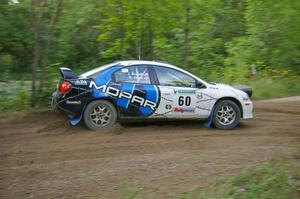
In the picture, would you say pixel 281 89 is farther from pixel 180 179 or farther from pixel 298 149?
pixel 180 179

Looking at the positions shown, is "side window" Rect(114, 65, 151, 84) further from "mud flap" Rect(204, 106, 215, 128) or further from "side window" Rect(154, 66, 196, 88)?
"mud flap" Rect(204, 106, 215, 128)

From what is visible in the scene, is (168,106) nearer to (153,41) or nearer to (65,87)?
(65,87)

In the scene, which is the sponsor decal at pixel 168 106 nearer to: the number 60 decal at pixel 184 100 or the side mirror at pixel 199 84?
the number 60 decal at pixel 184 100

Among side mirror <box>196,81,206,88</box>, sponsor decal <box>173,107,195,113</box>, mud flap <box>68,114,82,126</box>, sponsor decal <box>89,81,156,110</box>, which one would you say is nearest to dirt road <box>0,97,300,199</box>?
mud flap <box>68,114,82,126</box>

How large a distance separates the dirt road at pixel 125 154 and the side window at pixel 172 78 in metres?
1.00

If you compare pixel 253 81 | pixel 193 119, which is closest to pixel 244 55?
pixel 253 81

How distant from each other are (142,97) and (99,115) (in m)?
0.98

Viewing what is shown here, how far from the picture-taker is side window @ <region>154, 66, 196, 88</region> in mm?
10906

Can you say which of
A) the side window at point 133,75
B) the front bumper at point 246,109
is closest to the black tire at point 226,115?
the front bumper at point 246,109

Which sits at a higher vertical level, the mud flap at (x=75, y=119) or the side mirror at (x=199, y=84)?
the side mirror at (x=199, y=84)

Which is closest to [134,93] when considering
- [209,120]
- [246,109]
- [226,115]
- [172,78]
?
[172,78]

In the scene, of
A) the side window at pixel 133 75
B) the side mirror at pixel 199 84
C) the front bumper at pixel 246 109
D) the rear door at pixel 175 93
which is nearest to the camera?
the side window at pixel 133 75

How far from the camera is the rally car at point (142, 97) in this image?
10.5 metres

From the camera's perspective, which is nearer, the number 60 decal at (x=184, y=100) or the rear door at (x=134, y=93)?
the rear door at (x=134, y=93)
